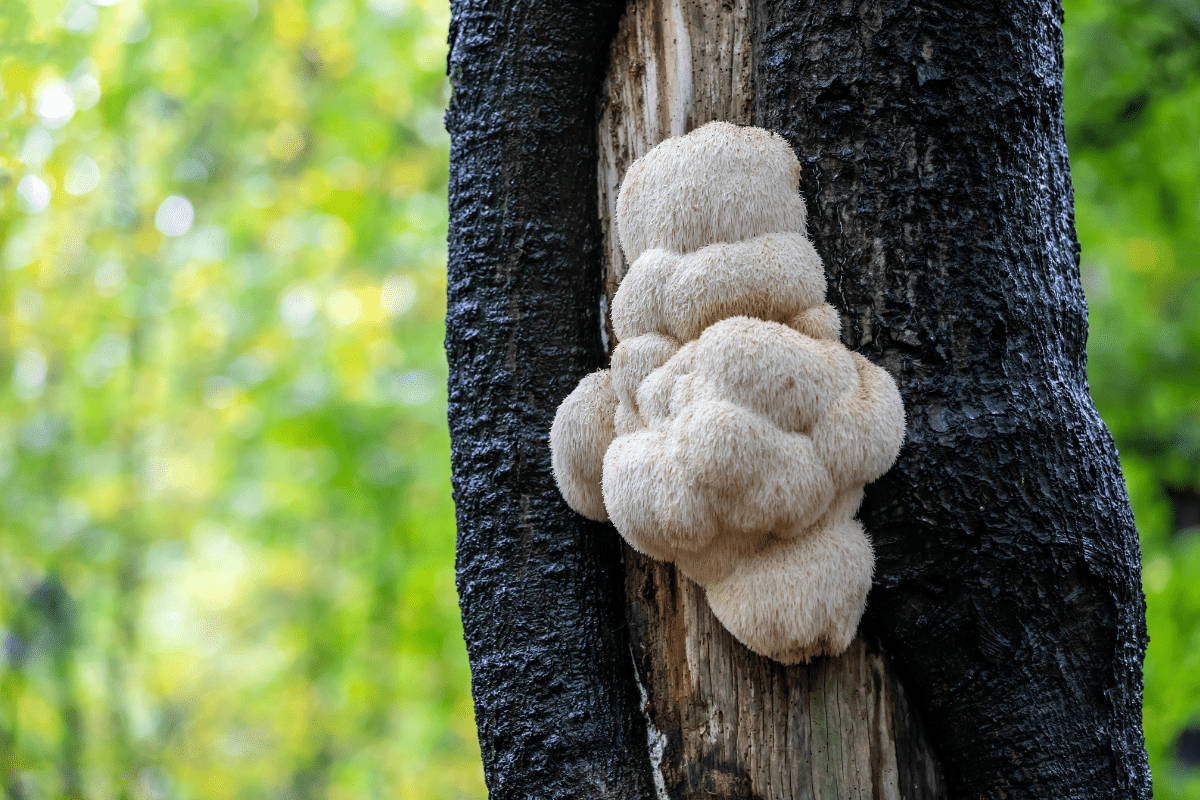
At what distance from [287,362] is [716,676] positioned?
5.24 m

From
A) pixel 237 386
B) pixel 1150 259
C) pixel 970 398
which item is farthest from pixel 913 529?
pixel 237 386

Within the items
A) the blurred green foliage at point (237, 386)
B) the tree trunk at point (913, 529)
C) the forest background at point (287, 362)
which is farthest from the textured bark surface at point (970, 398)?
the blurred green foliage at point (237, 386)

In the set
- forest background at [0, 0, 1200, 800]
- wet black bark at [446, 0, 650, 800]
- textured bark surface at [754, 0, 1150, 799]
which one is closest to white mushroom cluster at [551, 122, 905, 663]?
textured bark surface at [754, 0, 1150, 799]

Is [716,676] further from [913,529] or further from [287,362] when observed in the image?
[287,362]

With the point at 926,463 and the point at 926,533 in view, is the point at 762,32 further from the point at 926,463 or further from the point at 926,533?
the point at 926,533

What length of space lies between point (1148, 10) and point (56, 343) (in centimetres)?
691

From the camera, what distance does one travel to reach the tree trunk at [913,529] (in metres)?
1.21

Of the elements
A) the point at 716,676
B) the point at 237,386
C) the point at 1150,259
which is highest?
the point at 1150,259

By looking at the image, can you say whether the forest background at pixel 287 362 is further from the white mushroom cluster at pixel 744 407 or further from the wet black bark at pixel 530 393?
the white mushroom cluster at pixel 744 407

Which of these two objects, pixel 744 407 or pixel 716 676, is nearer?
pixel 744 407

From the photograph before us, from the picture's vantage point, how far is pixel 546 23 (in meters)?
1.54

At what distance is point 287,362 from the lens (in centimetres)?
579

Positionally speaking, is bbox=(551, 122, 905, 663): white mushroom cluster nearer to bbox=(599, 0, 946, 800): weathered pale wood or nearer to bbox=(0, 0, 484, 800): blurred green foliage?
bbox=(599, 0, 946, 800): weathered pale wood

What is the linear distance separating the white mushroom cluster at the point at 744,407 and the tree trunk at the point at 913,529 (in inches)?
2.7
